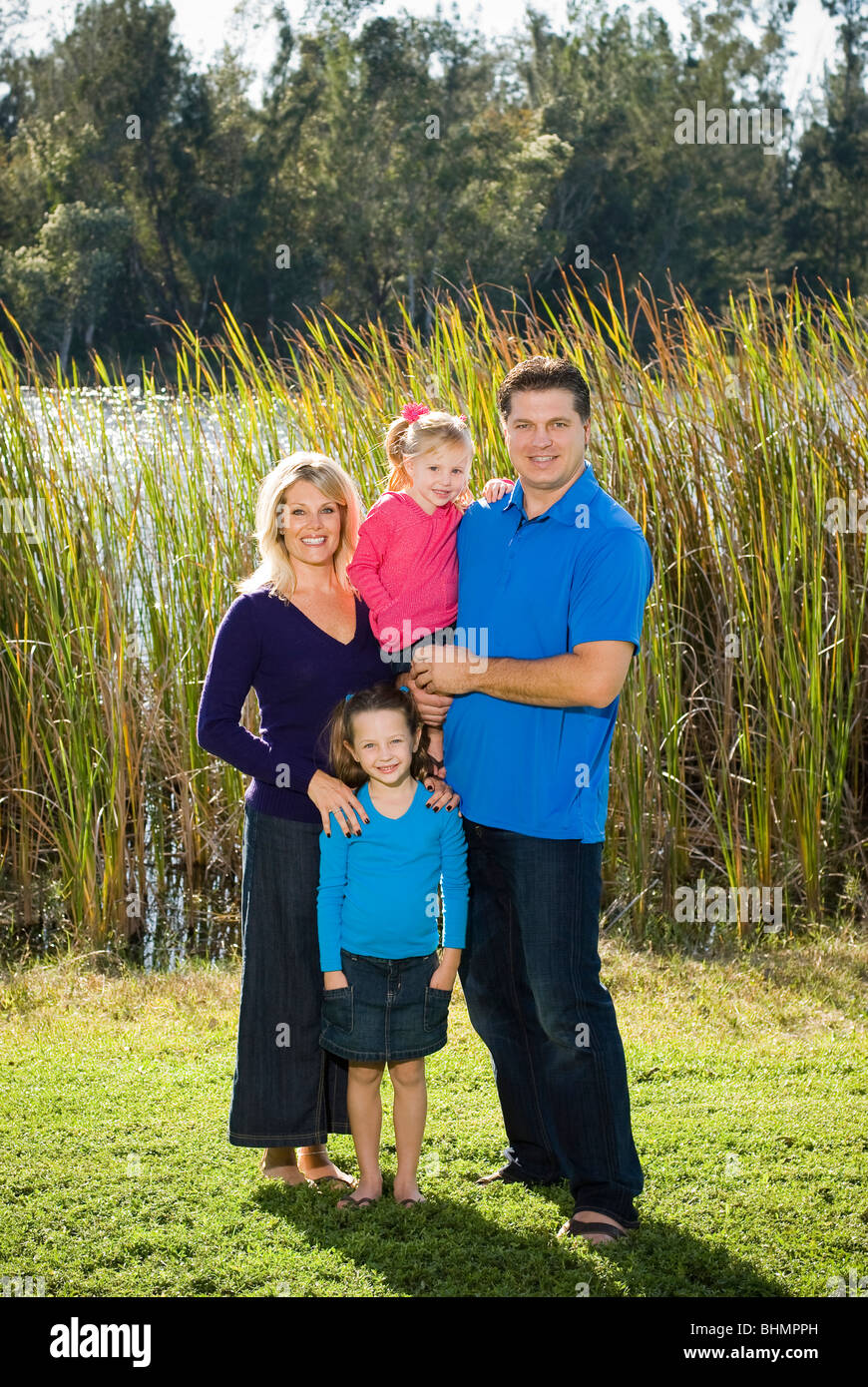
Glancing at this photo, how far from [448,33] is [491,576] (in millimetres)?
36732

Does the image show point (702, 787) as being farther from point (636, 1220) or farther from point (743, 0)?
point (743, 0)

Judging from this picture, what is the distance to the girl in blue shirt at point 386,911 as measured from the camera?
2555 mm

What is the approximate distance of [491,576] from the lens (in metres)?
2.61

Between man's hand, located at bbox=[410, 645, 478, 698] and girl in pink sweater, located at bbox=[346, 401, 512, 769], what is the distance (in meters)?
0.14

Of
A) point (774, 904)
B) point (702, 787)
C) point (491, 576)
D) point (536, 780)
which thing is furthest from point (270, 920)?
point (702, 787)

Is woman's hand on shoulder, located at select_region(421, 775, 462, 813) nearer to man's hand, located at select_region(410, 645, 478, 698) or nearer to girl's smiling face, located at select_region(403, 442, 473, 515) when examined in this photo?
man's hand, located at select_region(410, 645, 478, 698)

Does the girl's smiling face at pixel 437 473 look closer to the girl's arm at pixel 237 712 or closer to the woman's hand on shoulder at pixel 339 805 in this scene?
the girl's arm at pixel 237 712

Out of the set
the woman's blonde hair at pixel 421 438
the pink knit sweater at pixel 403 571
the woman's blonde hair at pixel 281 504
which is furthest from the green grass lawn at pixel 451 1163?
the woman's blonde hair at pixel 421 438

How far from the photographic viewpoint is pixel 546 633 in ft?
8.32

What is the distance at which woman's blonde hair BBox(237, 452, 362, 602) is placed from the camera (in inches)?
104

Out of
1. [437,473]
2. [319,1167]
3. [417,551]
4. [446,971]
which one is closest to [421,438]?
[437,473]

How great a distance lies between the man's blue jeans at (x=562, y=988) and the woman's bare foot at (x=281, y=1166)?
0.60 meters

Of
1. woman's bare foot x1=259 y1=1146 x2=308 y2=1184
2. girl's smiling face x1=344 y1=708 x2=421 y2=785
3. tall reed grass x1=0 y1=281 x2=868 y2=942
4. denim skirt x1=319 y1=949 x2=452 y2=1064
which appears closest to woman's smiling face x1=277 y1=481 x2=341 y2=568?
girl's smiling face x1=344 y1=708 x2=421 y2=785

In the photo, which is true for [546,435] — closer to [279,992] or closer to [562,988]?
[562,988]
